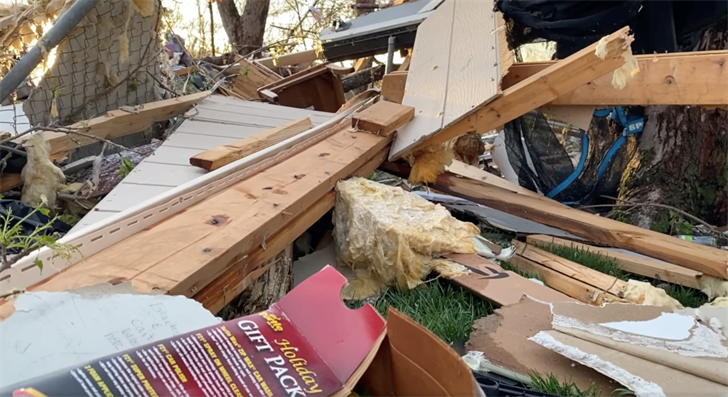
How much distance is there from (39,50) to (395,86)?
201cm

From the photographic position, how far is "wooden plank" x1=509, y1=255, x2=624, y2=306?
219 centimetres

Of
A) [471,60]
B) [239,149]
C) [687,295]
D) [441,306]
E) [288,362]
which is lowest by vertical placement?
[687,295]

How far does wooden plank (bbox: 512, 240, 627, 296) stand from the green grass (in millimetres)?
90

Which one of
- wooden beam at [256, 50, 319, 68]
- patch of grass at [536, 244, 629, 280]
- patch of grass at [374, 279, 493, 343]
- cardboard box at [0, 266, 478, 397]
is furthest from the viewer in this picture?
wooden beam at [256, 50, 319, 68]

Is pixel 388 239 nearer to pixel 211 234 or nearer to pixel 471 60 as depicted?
pixel 211 234

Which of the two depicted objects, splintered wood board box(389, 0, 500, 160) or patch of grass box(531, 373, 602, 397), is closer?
patch of grass box(531, 373, 602, 397)

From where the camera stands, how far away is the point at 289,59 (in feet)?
22.7

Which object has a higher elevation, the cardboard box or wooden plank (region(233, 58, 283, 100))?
wooden plank (region(233, 58, 283, 100))

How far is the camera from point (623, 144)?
3.96 meters

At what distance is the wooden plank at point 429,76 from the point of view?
3033mm

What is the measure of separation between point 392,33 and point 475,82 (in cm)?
208

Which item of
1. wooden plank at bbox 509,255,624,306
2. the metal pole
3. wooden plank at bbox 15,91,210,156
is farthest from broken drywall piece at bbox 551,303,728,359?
wooden plank at bbox 15,91,210,156

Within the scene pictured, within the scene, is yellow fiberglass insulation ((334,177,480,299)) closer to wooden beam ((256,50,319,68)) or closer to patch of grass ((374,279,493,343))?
patch of grass ((374,279,493,343))

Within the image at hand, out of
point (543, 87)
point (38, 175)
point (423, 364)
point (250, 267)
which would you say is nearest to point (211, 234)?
point (250, 267)
